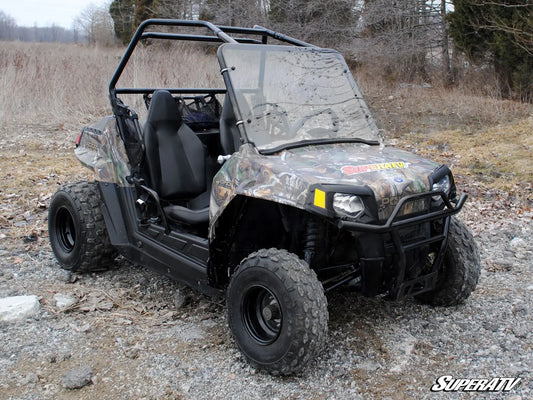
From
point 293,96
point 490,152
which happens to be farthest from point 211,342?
point 490,152

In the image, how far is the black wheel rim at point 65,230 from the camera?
4.76 metres

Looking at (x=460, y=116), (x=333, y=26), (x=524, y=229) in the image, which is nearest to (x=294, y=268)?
(x=524, y=229)

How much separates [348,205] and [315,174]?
0.81 feet

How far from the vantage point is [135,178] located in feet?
13.6

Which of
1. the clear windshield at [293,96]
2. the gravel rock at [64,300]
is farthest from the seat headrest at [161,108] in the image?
the gravel rock at [64,300]

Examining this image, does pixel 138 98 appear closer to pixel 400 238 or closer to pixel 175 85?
pixel 175 85

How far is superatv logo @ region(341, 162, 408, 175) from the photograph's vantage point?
3074 mm

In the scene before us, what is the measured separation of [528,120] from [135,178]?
949 centimetres

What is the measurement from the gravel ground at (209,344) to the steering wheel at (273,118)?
1275 millimetres

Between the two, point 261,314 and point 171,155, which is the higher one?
point 171,155

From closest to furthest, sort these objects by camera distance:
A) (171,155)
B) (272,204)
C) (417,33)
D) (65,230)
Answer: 1. (272,204)
2. (171,155)
3. (65,230)
4. (417,33)

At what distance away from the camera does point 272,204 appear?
3473 mm

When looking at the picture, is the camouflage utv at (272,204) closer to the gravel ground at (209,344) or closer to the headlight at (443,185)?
the headlight at (443,185)

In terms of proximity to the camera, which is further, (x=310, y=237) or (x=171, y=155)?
(x=171, y=155)
